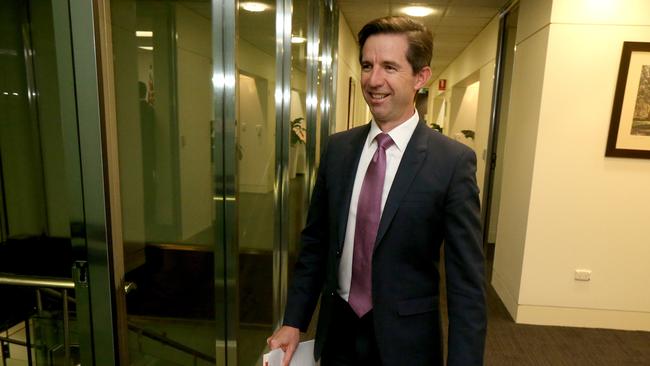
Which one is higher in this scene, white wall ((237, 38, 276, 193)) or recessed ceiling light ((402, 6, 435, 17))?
recessed ceiling light ((402, 6, 435, 17))

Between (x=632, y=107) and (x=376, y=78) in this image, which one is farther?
(x=632, y=107)

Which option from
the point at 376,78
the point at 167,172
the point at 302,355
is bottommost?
the point at 302,355

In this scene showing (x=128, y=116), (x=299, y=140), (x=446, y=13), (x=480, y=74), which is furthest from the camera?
(x=480, y=74)

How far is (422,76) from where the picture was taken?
43.6 inches

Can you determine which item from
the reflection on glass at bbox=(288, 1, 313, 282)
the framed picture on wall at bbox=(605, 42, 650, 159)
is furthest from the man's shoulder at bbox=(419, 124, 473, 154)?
the reflection on glass at bbox=(288, 1, 313, 282)

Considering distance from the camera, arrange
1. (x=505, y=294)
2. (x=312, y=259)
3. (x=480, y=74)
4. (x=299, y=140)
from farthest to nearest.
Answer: (x=480, y=74) < (x=299, y=140) < (x=505, y=294) < (x=312, y=259)

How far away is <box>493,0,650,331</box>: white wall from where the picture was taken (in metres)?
2.78

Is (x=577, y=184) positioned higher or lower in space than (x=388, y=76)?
lower

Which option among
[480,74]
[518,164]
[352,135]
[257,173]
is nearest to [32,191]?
[257,173]

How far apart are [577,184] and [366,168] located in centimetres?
253

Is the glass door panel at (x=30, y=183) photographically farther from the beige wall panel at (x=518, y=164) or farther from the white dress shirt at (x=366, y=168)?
the beige wall panel at (x=518, y=164)

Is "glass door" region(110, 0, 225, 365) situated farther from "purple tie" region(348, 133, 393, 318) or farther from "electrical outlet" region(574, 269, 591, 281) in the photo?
"electrical outlet" region(574, 269, 591, 281)

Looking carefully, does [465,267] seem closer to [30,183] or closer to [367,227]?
[367,227]

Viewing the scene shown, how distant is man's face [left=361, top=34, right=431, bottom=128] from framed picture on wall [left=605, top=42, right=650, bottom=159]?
247 centimetres
